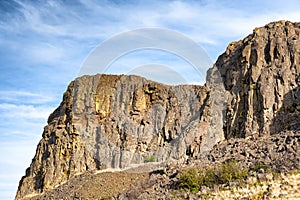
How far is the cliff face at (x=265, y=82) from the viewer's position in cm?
4488

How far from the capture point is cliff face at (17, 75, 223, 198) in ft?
213

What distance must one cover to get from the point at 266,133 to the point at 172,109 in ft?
91.2

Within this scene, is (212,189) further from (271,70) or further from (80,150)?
(80,150)

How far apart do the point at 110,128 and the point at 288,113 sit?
1217 inches

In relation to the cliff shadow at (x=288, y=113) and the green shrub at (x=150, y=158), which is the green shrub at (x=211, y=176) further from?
the green shrub at (x=150, y=158)

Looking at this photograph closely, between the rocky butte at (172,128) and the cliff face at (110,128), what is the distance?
0.46ft

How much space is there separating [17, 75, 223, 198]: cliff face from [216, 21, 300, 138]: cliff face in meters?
11.9

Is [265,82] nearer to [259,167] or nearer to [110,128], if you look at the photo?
[259,167]

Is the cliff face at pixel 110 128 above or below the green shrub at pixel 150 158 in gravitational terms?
above

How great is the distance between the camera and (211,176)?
1347 inches

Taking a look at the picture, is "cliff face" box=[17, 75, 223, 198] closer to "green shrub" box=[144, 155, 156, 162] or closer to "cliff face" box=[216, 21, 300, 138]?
"green shrub" box=[144, 155, 156, 162]

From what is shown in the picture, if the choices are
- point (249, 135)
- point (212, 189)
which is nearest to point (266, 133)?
point (249, 135)

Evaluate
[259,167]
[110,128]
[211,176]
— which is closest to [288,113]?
[259,167]

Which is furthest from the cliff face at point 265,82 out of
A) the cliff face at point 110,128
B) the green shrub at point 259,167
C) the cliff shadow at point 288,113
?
the cliff face at point 110,128
